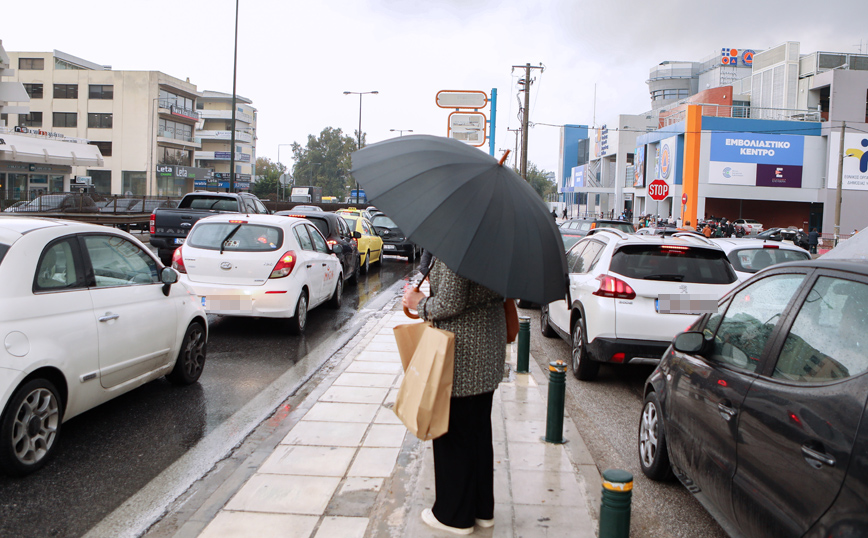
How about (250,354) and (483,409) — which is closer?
(483,409)

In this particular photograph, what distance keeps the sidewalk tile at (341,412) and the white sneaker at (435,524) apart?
2027mm

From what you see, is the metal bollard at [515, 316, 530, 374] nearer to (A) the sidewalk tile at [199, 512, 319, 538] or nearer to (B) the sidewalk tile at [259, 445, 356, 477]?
(B) the sidewalk tile at [259, 445, 356, 477]

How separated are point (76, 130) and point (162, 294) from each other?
66.8 m

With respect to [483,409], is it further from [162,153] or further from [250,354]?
[162,153]

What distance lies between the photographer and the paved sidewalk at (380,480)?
3799 mm

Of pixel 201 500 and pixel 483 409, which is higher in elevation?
pixel 483 409

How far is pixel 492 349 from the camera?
139 inches

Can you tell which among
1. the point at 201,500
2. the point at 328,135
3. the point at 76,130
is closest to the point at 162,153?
the point at 76,130

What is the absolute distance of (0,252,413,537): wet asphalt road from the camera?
162 inches

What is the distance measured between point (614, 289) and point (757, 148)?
42409mm

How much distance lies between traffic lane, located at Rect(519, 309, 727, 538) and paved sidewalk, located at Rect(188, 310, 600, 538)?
30cm

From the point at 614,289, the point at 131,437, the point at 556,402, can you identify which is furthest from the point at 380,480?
the point at 614,289

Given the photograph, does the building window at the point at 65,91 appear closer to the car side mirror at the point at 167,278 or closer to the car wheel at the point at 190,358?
the car wheel at the point at 190,358

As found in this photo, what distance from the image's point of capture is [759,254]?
31.9 ft
